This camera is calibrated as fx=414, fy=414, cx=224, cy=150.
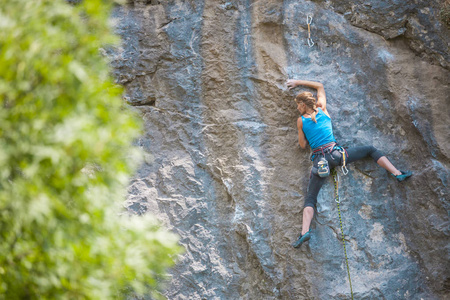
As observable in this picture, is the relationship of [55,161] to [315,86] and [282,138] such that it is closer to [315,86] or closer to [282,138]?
[282,138]

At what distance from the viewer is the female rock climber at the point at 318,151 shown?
15.2 feet

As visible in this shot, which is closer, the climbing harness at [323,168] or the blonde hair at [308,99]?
the climbing harness at [323,168]

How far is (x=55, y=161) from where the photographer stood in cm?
215

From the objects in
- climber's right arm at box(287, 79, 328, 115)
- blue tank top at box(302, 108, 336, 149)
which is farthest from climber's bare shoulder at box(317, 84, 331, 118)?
blue tank top at box(302, 108, 336, 149)

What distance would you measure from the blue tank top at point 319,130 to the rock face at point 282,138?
0.90 ft

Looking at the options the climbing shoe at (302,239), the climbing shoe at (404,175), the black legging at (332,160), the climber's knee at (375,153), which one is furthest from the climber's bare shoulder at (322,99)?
the climbing shoe at (302,239)

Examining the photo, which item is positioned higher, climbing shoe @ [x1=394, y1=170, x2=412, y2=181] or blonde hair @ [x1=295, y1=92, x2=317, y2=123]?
blonde hair @ [x1=295, y1=92, x2=317, y2=123]

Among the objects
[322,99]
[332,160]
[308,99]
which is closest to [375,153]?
[332,160]

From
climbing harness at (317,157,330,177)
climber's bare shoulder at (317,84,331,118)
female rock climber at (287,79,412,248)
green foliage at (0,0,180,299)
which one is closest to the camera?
green foliage at (0,0,180,299)

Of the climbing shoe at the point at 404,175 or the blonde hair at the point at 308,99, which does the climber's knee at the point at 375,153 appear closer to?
the climbing shoe at the point at 404,175

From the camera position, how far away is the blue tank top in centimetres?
470

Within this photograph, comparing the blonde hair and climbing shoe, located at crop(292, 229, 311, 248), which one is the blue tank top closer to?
the blonde hair

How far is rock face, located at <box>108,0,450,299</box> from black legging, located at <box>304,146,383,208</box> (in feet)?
0.54

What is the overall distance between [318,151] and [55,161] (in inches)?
127
